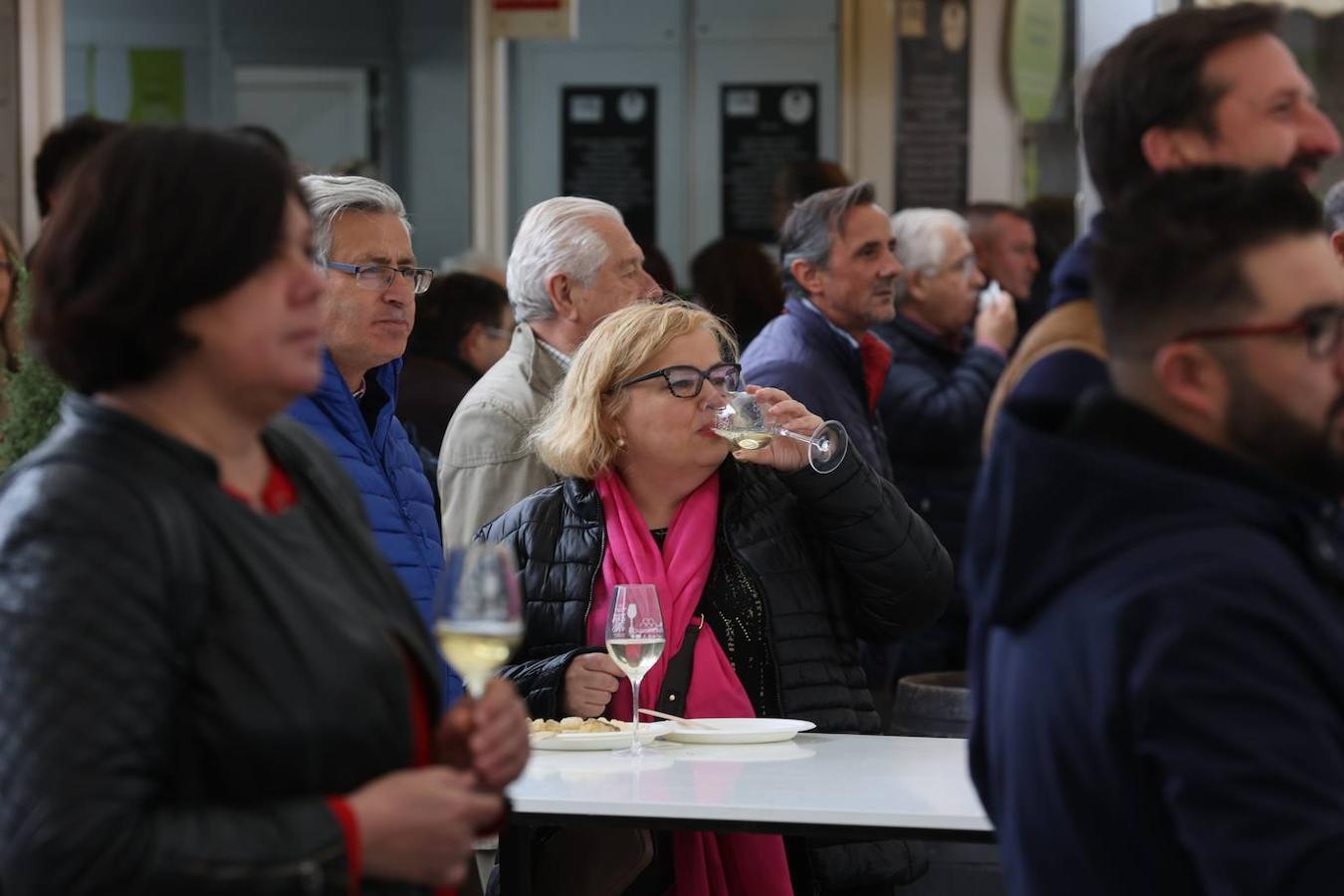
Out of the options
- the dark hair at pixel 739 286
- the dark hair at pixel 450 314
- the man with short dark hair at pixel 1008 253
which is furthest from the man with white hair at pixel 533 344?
the man with short dark hair at pixel 1008 253

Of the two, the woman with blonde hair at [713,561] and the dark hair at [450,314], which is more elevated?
the dark hair at [450,314]

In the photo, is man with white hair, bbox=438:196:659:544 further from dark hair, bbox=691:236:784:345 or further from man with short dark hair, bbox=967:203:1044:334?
man with short dark hair, bbox=967:203:1044:334

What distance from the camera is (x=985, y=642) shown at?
6.82 ft

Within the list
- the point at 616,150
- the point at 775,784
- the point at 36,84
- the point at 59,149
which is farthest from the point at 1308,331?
the point at 616,150

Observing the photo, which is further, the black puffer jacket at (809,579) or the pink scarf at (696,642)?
the black puffer jacket at (809,579)

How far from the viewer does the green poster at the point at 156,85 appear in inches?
313

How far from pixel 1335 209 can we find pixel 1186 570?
8.61 ft

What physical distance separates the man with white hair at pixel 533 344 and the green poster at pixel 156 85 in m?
3.68

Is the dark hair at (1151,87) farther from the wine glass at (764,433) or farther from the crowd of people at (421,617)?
the wine glass at (764,433)

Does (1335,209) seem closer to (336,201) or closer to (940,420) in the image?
(940,420)

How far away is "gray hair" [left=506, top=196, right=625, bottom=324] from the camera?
4.60 meters

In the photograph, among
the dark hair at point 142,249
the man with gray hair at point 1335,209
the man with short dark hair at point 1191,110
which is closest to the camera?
the dark hair at point 142,249

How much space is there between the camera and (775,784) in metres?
3.05

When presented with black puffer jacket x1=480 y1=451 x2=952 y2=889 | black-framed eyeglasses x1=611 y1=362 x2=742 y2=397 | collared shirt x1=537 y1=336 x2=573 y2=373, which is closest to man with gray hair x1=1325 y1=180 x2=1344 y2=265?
black puffer jacket x1=480 y1=451 x2=952 y2=889
